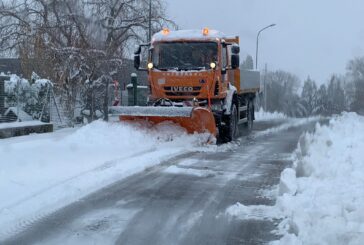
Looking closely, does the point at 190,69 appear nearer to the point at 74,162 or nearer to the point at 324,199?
the point at 74,162

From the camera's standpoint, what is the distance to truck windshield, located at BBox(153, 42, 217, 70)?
1441cm

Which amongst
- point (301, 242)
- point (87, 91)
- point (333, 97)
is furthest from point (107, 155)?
point (333, 97)

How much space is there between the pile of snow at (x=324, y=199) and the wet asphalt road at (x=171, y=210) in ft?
1.17

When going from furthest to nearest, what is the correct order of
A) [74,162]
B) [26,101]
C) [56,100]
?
[56,100] → [26,101] → [74,162]

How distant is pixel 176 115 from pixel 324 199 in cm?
690

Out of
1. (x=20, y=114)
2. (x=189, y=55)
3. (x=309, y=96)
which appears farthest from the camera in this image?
(x=309, y=96)

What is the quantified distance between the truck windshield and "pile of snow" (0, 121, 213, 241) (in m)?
1.72

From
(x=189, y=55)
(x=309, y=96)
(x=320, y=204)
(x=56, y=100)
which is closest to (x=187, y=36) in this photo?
(x=189, y=55)

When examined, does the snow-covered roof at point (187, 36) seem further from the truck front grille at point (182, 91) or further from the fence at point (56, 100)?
the fence at point (56, 100)

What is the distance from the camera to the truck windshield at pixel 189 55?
14.4 metres

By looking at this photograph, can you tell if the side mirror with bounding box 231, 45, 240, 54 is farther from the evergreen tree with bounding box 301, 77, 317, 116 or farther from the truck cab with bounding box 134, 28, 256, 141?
the evergreen tree with bounding box 301, 77, 317, 116

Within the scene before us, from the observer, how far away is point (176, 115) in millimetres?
13227

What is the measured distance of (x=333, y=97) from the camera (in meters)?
40.0

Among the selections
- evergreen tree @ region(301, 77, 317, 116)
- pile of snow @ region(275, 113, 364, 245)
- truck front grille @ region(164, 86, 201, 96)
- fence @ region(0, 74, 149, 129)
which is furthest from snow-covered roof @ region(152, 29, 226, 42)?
evergreen tree @ region(301, 77, 317, 116)
